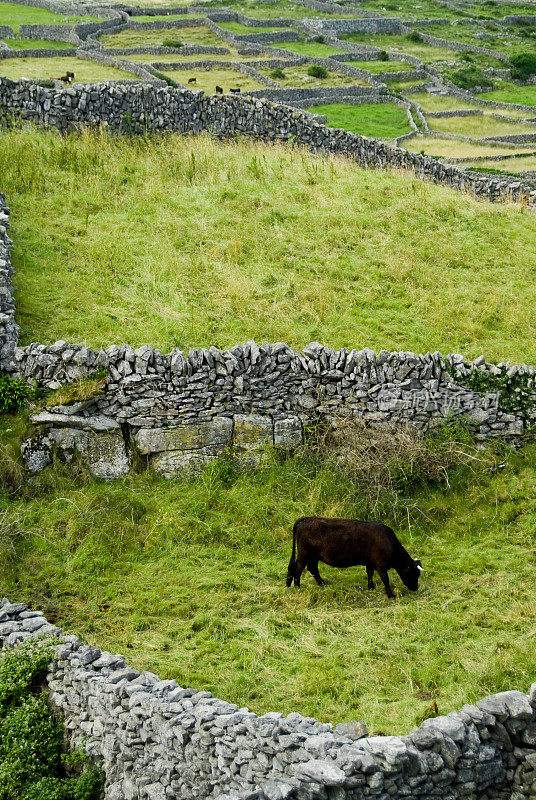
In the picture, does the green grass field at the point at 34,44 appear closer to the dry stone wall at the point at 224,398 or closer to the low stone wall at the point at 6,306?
the low stone wall at the point at 6,306

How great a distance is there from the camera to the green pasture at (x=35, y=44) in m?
56.0

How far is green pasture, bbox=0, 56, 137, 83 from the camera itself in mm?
44897

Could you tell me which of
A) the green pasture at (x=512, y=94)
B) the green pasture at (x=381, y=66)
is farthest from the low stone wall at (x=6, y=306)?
the green pasture at (x=381, y=66)

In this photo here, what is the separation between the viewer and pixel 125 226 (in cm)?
1961

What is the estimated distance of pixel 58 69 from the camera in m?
47.7

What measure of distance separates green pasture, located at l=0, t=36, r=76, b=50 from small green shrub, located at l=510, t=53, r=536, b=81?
36406mm

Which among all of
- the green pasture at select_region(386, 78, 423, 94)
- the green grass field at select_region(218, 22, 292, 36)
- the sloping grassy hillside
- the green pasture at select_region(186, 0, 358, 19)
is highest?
the green pasture at select_region(186, 0, 358, 19)

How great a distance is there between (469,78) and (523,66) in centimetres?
916

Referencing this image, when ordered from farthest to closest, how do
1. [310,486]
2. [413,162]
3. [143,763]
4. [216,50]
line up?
1. [216,50]
2. [413,162]
3. [310,486]
4. [143,763]

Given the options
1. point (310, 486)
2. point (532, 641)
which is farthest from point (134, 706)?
point (310, 486)

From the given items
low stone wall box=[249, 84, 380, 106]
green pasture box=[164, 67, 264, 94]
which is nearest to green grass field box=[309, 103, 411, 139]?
low stone wall box=[249, 84, 380, 106]

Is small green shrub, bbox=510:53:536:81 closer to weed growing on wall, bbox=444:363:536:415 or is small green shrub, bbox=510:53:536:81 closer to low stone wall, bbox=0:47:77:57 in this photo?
low stone wall, bbox=0:47:77:57

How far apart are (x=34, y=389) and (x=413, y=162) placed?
1840 centimetres

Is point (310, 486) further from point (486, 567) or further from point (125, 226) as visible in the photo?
point (125, 226)
